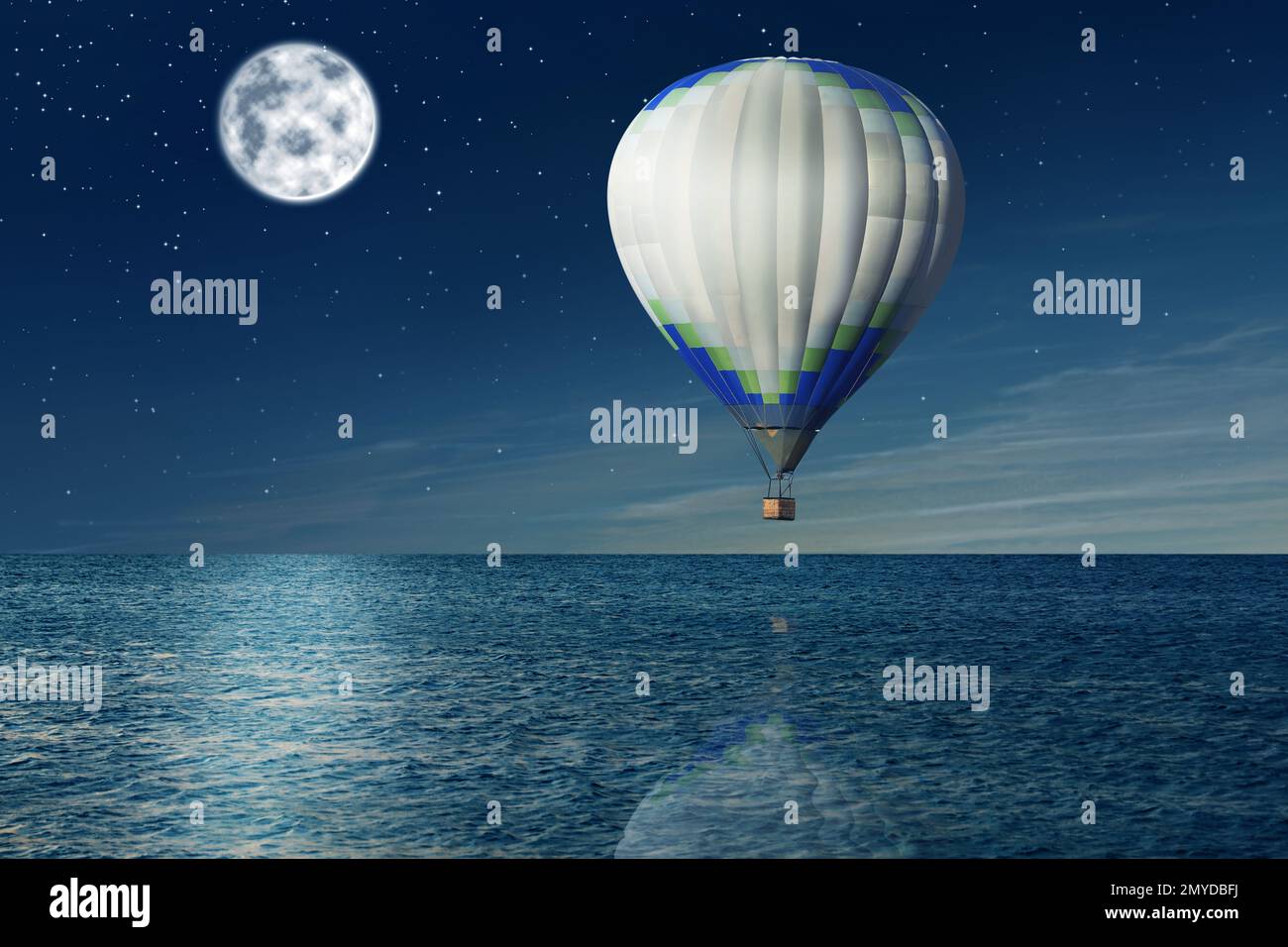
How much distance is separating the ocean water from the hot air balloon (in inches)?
387

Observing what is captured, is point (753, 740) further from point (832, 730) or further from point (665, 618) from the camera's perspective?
point (665, 618)

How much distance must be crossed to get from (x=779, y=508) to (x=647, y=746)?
26.8ft

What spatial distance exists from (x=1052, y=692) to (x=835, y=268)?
22639 mm

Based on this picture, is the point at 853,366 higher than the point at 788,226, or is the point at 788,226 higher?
the point at 788,226

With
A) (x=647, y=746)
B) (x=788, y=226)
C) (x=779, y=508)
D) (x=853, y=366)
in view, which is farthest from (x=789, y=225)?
(x=647, y=746)

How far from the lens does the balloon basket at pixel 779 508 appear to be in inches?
1468

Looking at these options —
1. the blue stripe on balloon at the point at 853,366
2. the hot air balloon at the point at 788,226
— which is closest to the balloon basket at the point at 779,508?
the hot air balloon at the point at 788,226

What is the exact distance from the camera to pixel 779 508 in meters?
37.5

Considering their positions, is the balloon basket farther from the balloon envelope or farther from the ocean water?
the ocean water

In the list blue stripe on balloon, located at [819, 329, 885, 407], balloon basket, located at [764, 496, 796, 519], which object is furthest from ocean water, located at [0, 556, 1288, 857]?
blue stripe on balloon, located at [819, 329, 885, 407]

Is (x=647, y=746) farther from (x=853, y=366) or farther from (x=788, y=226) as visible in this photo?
(x=788, y=226)

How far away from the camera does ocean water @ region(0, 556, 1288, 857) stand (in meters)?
27.2
